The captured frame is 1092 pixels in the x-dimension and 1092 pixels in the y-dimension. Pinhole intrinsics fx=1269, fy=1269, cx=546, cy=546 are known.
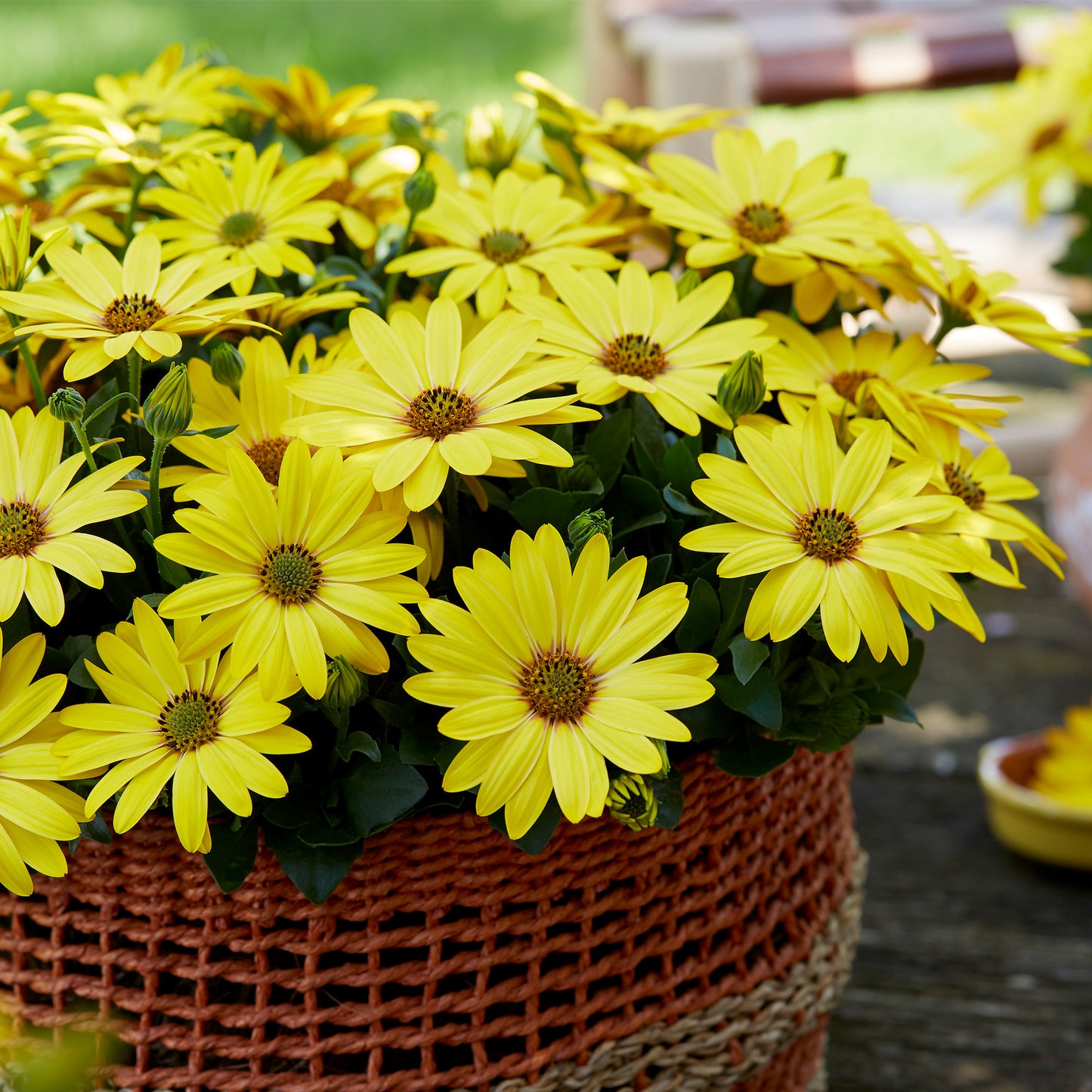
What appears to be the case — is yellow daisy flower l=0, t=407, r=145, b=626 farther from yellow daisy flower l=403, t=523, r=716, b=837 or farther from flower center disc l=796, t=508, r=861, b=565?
flower center disc l=796, t=508, r=861, b=565

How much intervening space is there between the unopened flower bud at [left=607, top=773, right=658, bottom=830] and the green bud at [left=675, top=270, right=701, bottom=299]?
19 cm

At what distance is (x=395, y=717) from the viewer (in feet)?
1.28

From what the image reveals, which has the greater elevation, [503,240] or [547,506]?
[503,240]

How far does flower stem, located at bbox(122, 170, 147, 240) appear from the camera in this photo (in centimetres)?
51

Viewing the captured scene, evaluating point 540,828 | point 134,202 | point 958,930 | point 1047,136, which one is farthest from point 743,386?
point 1047,136

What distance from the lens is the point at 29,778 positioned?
36 cm

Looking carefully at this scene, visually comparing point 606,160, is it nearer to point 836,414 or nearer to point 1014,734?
point 836,414

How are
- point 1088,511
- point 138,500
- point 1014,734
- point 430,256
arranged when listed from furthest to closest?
1. point 1014,734
2. point 1088,511
3. point 430,256
4. point 138,500

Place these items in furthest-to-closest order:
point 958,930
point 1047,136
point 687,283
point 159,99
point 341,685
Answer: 1. point 1047,136
2. point 958,930
3. point 159,99
4. point 687,283
5. point 341,685

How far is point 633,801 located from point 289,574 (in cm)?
12

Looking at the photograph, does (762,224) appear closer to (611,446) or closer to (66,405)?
(611,446)

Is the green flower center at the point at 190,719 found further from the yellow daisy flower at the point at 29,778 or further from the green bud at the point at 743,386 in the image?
the green bud at the point at 743,386

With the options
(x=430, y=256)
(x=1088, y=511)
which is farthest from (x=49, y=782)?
(x=1088, y=511)

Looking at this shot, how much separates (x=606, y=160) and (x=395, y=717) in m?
0.26
